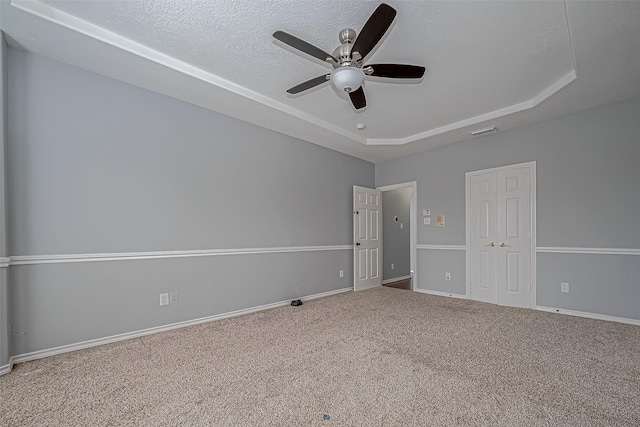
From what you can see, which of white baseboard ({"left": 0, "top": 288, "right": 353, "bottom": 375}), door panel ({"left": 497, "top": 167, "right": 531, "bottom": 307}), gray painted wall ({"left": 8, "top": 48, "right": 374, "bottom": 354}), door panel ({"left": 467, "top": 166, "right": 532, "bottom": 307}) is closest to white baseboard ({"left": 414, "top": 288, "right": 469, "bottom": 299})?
door panel ({"left": 467, "top": 166, "right": 532, "bottom": 307})

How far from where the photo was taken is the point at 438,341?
2826 mm

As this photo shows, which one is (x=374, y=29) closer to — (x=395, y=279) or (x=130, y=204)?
(x=130, y=204)

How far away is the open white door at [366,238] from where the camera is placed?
5.38 m

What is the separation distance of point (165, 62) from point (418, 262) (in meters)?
4.89

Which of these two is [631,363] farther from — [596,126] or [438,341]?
[596,126]

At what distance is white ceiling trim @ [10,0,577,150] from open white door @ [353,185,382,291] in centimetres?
117

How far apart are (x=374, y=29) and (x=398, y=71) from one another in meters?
0.57

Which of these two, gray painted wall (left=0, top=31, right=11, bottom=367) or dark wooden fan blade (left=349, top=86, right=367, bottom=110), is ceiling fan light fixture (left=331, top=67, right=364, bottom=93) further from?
gray painted wall (left=0, top=31, right=11, bottom=367)

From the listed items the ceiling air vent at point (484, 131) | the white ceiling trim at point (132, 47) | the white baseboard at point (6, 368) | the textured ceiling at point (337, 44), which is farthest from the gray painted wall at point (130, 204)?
the ceiling air vent at point (484, 131)

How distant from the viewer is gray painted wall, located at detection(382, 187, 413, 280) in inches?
256

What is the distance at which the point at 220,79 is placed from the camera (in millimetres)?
3016

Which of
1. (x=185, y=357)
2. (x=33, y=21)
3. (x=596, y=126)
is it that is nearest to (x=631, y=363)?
(x=596, y=126)

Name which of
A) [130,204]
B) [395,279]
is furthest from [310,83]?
[395,279]

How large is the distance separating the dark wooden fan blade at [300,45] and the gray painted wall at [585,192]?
3574mm
